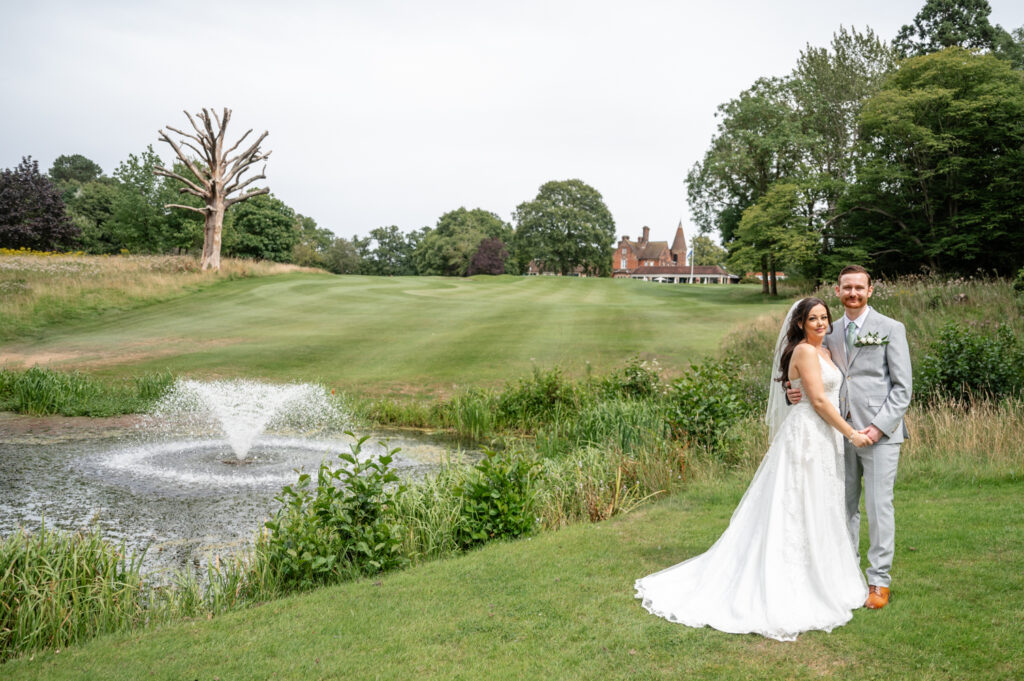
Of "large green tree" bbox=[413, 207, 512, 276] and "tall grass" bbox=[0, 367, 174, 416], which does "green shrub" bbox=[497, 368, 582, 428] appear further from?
"large green tree" bbox=[413, 207, 512, 276]

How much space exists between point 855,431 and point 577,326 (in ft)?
60.7

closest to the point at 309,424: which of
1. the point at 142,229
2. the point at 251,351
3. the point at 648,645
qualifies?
the point at 251,351

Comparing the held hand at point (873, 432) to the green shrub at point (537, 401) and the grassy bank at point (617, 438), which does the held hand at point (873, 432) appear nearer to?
the grassy bank at point (617, 438)

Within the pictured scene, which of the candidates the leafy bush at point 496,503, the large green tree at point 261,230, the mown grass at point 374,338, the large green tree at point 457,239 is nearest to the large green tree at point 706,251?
the large green tree at point 457,239

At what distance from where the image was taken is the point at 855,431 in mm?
4672

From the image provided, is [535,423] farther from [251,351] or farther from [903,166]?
[903,166]

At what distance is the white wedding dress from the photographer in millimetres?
4438

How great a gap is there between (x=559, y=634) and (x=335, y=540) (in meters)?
2.51

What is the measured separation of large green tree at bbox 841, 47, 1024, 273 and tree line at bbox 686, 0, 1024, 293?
3.0 inches

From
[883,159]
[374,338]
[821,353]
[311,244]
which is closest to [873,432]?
[821,353]

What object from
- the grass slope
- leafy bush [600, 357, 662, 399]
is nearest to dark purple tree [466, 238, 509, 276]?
leafy bush [600, 357, 662, 399]

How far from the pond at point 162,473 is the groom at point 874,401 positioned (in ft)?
16.5

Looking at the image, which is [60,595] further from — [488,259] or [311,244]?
[311,244]

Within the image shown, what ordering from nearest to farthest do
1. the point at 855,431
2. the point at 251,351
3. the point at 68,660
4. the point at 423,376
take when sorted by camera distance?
the point at 68,660 → the point at 855,431 → the point at 423,376 → the point at 251,351
